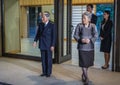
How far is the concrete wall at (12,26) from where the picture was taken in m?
10.5

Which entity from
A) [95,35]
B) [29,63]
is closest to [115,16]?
[95,35]

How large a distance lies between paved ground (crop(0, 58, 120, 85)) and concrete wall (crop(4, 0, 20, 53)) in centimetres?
164

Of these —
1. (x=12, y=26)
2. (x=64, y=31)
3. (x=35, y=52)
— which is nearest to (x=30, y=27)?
(x=12, y=26)

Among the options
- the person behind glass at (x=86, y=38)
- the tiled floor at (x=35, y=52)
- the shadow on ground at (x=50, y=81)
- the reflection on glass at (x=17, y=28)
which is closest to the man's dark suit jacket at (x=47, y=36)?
the shadow on ground at (x=50, y=81)

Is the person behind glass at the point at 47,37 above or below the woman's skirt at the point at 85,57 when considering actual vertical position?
above

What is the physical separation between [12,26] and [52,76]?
399 centimetres

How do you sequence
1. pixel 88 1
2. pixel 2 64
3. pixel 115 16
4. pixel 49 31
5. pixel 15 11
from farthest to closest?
pixel 88 1, pixel 15 11, pixel 2 64, pixel 115 16, pixel 49 31

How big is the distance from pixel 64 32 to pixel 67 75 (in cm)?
215

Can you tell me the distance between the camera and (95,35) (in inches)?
246

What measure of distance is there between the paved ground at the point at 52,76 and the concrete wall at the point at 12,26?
5.39 ft

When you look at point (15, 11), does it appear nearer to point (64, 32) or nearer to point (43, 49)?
point (64, 32)

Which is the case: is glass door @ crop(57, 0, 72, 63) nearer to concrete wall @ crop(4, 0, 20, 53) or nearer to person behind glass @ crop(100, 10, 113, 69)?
person behind glass @ crop(100, 10, 113, 69)

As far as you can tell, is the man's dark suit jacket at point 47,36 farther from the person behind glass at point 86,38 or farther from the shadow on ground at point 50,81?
the person behind glass at point 86,38

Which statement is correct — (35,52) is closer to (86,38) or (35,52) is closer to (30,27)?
(30,27)
